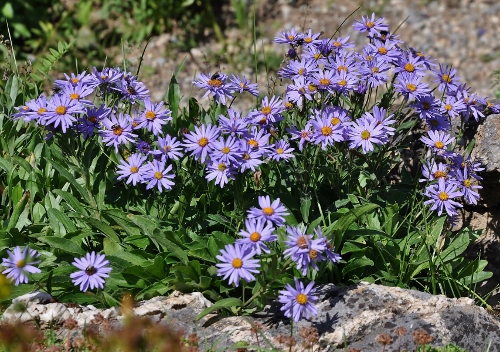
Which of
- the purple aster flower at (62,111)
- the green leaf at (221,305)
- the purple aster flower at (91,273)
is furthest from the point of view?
the purple aster flower at (62,111)

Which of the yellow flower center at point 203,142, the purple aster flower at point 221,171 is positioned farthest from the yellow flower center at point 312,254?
the yellow flower center at point 203,142

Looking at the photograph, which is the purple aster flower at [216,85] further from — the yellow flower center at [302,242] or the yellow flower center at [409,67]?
the yellow flower center at [302,242]

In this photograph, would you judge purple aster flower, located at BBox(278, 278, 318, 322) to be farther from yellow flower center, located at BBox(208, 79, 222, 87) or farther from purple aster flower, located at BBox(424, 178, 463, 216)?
yellow flower center, located at BBox(208, 79, 222, 87)

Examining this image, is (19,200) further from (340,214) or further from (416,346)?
(416,346)

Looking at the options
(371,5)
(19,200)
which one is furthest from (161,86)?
(19,200)

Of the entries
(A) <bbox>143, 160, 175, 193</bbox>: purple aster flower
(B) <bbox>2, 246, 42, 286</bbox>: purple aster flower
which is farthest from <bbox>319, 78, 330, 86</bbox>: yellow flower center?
(B) <bbox>2, 246, 42, 286</bbox>: purple aster flower
